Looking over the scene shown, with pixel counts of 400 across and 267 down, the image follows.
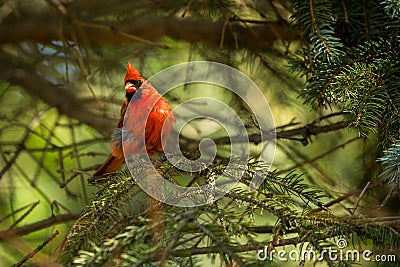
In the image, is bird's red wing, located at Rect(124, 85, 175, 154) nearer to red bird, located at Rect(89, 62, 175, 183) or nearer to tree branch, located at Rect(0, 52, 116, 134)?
red bird, located at Rect(89, 62, 175, 183)

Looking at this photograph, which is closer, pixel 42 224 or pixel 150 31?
pixel 42 224

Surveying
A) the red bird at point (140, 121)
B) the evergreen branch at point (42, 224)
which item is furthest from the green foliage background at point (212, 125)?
the red bird at point (140, 121)

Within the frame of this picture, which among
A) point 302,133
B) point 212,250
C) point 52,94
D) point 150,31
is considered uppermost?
point 150,31

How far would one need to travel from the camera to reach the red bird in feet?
6.56

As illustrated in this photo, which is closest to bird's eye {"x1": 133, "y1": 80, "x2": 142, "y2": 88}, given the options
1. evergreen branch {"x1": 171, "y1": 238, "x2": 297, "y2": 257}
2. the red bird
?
the red bird

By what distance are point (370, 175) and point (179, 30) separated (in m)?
0.89

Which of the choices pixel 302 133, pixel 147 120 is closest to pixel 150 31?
pixel 147 120

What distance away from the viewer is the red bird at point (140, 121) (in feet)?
6.56

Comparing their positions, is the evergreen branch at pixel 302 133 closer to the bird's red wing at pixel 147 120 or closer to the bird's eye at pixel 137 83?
the bird's red wing at pixel 147 120

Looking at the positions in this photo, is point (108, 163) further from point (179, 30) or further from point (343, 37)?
point (343, 37)

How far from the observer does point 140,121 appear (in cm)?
206

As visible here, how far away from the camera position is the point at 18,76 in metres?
2.34

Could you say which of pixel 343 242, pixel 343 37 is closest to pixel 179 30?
pixel 343 37

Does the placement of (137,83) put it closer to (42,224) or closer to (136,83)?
(136,83)
